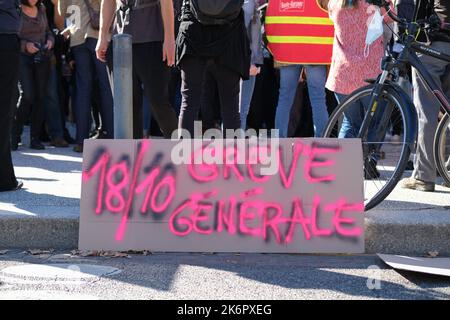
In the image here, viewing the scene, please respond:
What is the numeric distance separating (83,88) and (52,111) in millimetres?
799

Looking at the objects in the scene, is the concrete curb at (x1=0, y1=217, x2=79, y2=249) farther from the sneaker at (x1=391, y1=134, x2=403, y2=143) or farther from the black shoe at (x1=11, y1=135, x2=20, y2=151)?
the black shoe at (x1=11, y1=135, x2=20, y2=151)

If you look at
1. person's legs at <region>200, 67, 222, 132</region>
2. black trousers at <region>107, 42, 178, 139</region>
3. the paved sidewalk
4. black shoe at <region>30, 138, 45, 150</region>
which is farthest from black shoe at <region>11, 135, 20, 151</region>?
black trousers at <region>107, 42, 178, 139</region>

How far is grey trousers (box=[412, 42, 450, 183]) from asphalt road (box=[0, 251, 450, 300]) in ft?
4.28

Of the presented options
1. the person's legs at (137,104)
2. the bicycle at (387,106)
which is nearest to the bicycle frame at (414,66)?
the bicycle at (387,106)

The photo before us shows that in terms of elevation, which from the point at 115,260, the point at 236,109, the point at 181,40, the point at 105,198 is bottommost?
the point at 115,260

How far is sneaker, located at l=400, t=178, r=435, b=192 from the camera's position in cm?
640

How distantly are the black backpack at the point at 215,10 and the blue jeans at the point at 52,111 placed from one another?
3.96 meters

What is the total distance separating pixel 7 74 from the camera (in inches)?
248
